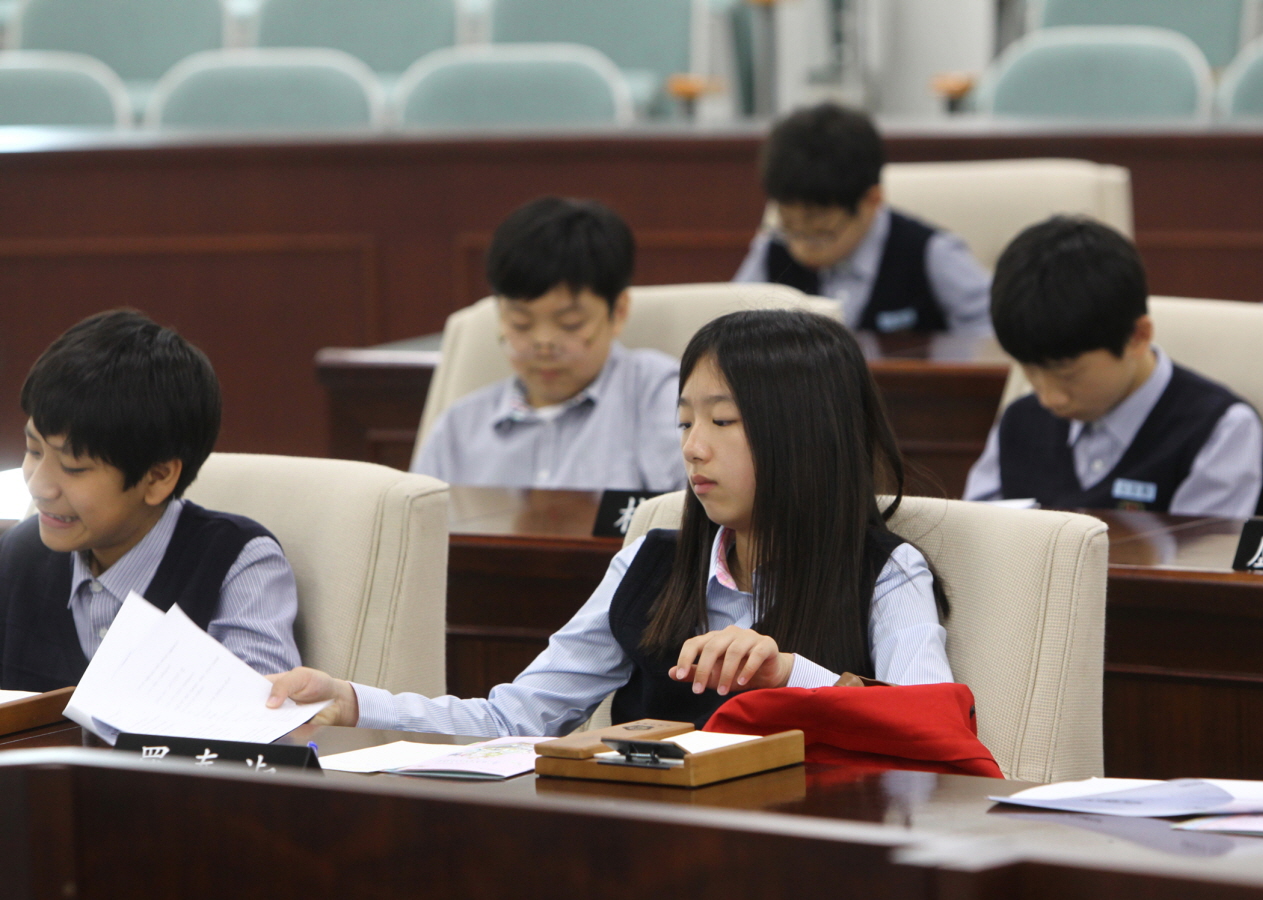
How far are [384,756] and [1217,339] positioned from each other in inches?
71.2

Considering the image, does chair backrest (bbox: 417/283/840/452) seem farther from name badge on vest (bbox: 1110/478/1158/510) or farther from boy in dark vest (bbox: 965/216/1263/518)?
name badge on vest (bbox: 1110/478/1158/510)

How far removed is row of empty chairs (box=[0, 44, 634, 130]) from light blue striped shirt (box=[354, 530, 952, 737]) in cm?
357

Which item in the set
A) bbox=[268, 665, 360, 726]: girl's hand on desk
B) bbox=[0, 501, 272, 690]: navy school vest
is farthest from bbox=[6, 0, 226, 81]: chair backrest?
bbox=[268, 665, 360, 726]: girl's hand on desk

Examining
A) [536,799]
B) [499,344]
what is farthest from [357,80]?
[536,799]

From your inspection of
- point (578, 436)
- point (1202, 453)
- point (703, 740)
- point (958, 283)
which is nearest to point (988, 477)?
point (1202, 453)

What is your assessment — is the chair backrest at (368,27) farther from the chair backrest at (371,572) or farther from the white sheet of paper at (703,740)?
the white sheet of paper at (703,740)

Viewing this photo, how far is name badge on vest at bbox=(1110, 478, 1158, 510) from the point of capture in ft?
8.11

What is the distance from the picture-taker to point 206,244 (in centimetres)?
471

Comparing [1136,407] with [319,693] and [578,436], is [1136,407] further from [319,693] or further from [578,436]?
[319,693]

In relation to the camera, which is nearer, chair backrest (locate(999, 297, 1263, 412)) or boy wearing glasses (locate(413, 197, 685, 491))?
chair backrest (locate(999, 297, 1263, 412))

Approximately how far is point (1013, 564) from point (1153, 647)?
51 centimetres

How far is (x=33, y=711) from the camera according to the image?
136 cm

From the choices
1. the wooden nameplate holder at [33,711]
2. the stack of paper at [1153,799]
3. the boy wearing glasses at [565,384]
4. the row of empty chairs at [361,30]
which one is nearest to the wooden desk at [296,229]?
the row of empty chairs at [361,30]

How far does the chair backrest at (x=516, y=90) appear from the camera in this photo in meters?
5.16
